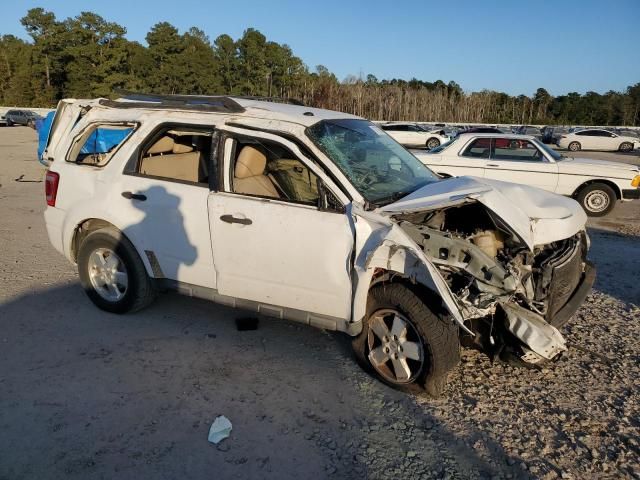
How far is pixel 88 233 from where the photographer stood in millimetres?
4816

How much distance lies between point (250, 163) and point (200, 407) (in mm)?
1996

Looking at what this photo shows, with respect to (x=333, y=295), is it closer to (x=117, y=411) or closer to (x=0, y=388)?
(x=117, y=411)

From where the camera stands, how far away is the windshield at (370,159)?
3.77 m

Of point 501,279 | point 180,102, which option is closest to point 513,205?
point 501,279

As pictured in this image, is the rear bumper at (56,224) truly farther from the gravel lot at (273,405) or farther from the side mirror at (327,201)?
the side mirror at (327,201)

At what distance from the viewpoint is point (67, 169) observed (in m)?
4.88

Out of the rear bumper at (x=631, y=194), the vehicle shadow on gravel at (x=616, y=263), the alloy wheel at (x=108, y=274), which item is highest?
the rear bumper at (x=631, y=194)

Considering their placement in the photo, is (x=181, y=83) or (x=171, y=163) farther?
(x=181, y=83)

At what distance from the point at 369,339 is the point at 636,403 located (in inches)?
76.3

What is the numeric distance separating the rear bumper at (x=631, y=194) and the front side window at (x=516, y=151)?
1.89m

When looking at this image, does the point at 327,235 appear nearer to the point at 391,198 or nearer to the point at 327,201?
the point at 327,201

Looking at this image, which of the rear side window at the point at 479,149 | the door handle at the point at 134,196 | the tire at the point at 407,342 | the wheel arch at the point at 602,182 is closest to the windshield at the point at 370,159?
the tire at the point at 407,342

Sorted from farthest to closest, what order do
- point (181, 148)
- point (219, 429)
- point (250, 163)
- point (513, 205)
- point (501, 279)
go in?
1. point (181, 148)
2. point (250, 163)
3. point (513, 205)
4. point (501, 279)
5. point (219, 429)

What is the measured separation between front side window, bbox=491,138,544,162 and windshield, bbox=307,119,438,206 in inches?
233
